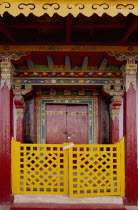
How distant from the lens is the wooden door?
7.11 metres

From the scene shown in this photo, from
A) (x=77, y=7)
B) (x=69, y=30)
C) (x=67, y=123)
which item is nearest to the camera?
(x=77, y=7)

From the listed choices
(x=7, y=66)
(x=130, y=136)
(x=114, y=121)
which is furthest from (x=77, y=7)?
(x=114, y=121)

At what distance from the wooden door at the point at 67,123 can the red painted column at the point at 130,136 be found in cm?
260

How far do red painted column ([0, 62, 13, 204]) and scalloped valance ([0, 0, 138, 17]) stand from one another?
162 centimetres

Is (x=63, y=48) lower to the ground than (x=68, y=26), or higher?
lower

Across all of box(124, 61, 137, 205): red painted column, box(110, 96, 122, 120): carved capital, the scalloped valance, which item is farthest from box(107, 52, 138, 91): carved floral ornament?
box(110, 96, 122, 120): carved capital

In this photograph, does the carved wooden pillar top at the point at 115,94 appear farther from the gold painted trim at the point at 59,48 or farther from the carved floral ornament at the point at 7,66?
the carved floral ornament at the point at 7,66

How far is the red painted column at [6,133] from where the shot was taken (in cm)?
443

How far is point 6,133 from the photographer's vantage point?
452 cm

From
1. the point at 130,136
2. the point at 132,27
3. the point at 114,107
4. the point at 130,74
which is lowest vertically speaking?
the point at 130,136

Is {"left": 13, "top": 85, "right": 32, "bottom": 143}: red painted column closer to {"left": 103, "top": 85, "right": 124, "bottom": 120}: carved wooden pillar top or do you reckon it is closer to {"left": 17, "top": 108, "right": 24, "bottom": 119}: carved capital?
{"left": 17, "top": 108, "right": 24, "bottom": 119}: carved capital

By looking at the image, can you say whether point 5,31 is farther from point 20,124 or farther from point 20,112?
point 20,124

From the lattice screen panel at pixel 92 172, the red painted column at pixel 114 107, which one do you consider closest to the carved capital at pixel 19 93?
the red painted column at pixel 114 107

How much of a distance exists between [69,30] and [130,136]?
2.23 meters
